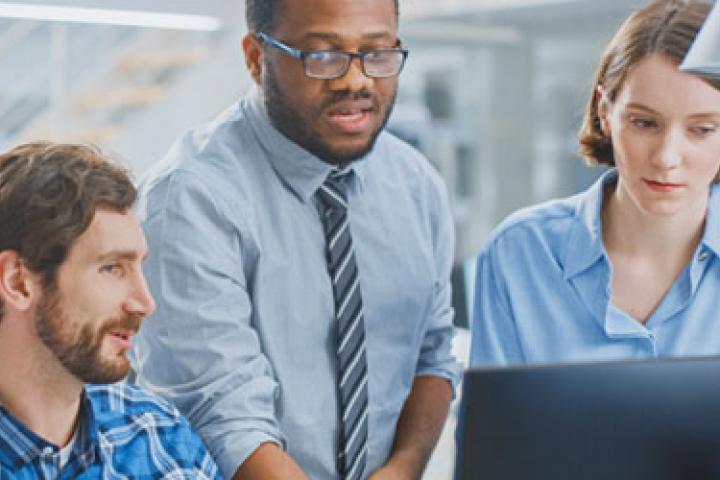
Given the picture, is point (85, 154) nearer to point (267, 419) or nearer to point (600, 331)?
point (267, 419)

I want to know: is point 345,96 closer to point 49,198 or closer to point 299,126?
point 299,126

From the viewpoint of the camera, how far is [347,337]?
149 centimetres

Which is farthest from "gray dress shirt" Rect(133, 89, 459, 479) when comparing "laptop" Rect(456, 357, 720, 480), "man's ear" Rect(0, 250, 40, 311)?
"laptop" Rect(456, 357, 720, 480)

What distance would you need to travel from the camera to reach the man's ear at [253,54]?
1.46 m

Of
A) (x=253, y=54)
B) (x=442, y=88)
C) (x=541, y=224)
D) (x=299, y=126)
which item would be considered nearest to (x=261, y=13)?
(x=253, y=54)

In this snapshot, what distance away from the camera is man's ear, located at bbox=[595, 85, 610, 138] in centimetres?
147

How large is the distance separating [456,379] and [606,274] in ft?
1.07

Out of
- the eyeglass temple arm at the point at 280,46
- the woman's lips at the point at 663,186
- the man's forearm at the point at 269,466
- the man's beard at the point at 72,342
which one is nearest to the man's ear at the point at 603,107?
the woman's lips at the point at 663,186

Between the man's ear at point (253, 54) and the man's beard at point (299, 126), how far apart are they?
0.03 m

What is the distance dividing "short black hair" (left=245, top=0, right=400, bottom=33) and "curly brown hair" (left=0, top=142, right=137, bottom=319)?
311mm

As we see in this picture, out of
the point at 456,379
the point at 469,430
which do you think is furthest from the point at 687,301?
the point at 469,430

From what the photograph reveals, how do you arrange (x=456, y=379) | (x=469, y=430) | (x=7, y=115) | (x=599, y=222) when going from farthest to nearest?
(x=7, y=115) → (x=456, y=379) → (x=599, y=222) → (x=469, y=430)

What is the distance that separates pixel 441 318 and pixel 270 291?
328mm

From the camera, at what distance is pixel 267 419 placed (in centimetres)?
138
